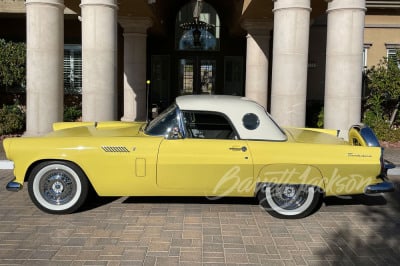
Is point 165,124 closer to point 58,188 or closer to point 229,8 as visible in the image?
point 58,188

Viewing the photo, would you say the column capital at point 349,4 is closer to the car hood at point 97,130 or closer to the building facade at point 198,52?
the building facade at point 198,52

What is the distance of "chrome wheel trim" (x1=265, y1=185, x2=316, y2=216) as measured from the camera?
5.18 meters

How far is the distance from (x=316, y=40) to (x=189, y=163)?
14.2 metres

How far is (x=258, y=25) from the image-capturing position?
14.2m

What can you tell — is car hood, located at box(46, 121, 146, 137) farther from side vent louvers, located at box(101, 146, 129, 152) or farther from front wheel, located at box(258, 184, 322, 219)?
front wheel, located at box(258, 184, 322, 219)

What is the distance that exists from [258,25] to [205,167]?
10.2 metres

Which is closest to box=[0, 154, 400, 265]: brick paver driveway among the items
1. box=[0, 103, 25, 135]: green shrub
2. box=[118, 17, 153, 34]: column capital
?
box=[0, 103, 25, 135]: green shrub

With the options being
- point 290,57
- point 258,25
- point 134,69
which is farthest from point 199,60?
point 290,57

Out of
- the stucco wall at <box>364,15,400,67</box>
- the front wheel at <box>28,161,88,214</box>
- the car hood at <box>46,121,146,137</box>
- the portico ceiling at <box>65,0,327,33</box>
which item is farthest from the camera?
the stucco wall at <box>364,15,400,67</box>

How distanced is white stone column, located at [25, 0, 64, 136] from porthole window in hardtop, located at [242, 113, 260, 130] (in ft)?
17.3

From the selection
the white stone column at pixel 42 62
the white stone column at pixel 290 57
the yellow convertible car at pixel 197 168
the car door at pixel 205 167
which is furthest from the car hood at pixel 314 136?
the white stone column at pixel 42 62

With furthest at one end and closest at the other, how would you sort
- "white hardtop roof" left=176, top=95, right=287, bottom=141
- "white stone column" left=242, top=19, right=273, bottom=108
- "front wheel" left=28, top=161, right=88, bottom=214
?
1. "white stone column" left=242, top=19, right=273, bottom=108
2. "white hardtop roof" left=176, top=95, right=287, bottom=141
3. "front wheel" left=28, top=161, right=88, bottom=214

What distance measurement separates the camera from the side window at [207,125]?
211 inches

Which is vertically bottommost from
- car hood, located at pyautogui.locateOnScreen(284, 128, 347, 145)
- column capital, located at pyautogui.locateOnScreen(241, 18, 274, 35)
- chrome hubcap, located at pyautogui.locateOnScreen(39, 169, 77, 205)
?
chrome hubcap, located at pyautogui.locateOnScreen(39, 169, 77, 205)
